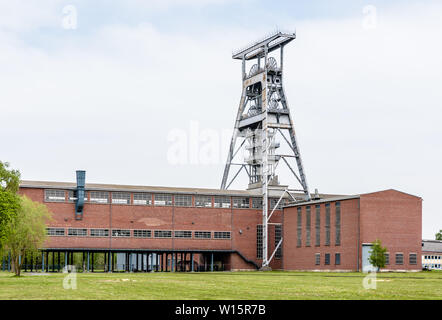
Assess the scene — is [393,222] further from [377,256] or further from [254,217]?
[254,217]

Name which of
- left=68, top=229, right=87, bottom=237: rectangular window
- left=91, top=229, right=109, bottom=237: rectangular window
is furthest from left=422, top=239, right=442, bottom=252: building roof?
left=68, top=229, right=87, bottom=237: rectangular window

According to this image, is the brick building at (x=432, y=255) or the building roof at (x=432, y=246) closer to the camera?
the building roof at (x=432, y=246)

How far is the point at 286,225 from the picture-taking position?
105 m

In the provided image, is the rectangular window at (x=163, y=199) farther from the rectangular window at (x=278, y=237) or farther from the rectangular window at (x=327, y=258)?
the rectangular window at (x=327, y=258)

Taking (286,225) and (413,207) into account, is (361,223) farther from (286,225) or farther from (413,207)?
(286,225)

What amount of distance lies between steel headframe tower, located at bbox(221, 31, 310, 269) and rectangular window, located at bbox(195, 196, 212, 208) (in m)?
7.66

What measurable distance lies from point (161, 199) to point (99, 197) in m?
8.73

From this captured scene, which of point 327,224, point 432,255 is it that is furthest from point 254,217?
point 432,255

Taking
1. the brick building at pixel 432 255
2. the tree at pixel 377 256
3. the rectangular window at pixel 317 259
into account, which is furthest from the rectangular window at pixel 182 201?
the brick building at pixel 432 255

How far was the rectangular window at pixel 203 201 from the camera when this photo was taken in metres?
104

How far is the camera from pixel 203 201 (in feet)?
342

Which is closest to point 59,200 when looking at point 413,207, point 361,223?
point 361,223
